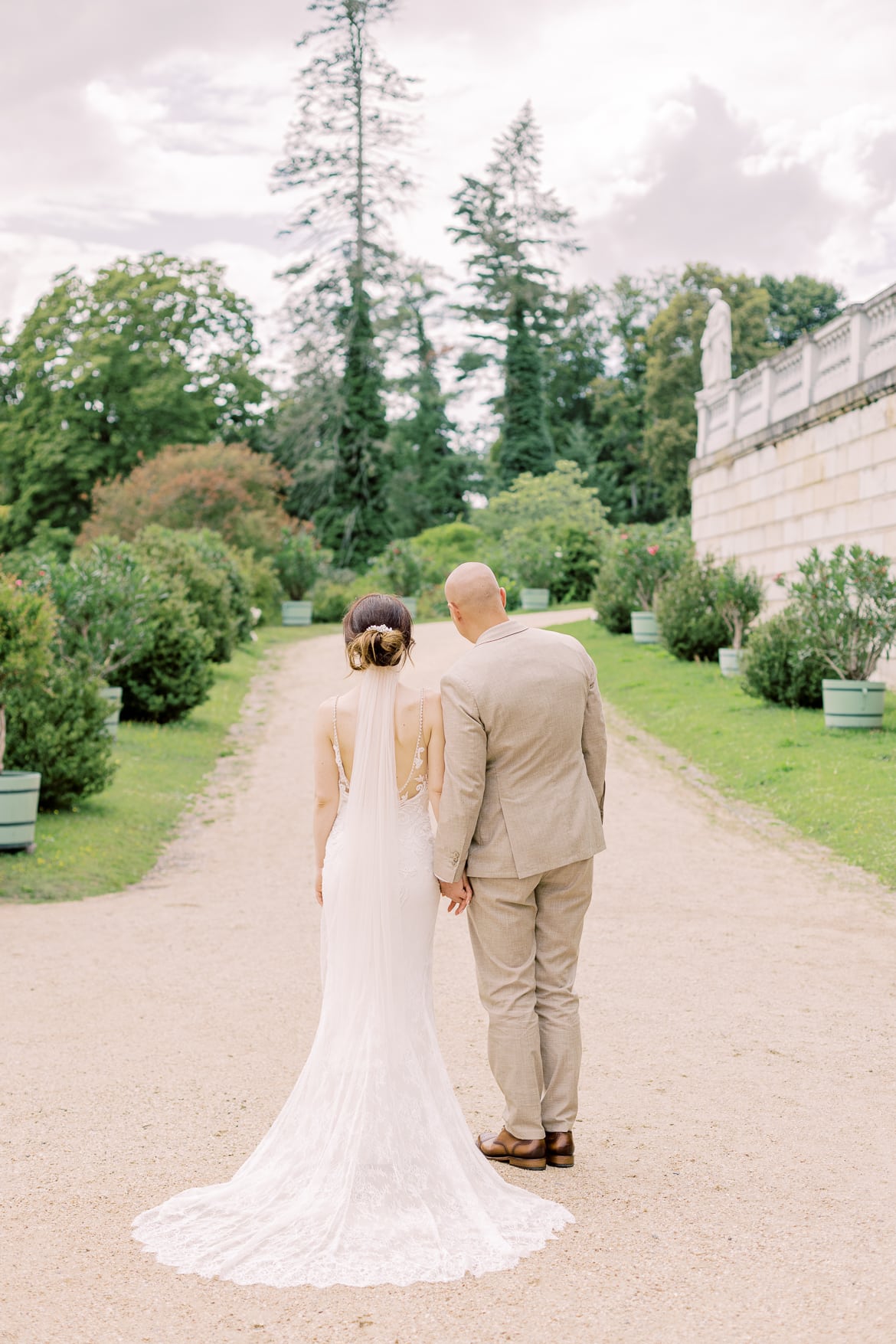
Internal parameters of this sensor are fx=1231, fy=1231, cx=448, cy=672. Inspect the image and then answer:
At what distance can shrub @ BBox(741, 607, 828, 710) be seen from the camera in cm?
1417

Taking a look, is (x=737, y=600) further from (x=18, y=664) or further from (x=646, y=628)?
(x=18, y=664)

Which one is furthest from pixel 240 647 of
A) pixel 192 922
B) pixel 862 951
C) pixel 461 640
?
pixel 862 951

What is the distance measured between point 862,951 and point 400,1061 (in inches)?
149

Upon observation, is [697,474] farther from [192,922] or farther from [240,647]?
[192,922]

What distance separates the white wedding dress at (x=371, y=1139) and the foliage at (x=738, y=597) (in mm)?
15121

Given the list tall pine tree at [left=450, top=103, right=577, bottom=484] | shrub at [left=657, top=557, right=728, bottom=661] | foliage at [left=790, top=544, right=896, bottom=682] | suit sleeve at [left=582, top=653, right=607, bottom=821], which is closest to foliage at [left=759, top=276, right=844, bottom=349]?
tall pine tree at [left=450, top=103, right=577, bottom=484]

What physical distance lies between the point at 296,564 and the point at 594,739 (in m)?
27.2

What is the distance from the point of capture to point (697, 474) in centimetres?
2442

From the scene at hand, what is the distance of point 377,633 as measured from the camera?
365 centimetres

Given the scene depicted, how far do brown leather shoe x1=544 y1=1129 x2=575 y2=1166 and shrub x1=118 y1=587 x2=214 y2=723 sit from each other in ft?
39.8

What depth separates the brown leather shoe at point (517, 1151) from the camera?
379 cm

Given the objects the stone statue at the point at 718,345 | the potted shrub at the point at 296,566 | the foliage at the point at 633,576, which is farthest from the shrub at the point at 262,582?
the stone statue at the point at 718,345

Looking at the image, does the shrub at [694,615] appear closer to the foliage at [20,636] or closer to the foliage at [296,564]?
the foliage at [20,636]

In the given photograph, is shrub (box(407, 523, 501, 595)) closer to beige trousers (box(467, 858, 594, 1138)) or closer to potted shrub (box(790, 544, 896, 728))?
potted shrub (box(790, 544, 896, 728))
